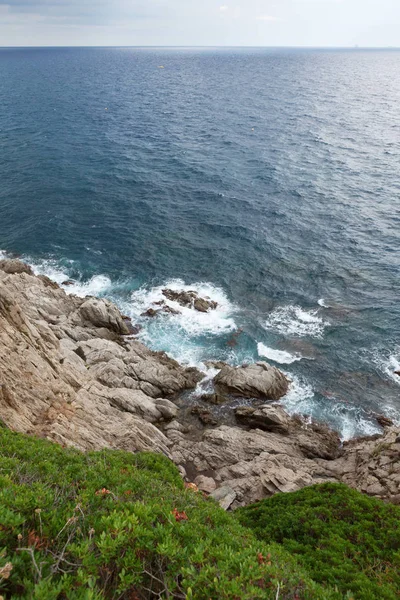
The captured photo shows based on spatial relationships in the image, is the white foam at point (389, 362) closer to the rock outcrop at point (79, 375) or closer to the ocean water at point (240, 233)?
the ocean water at point (240, 233)

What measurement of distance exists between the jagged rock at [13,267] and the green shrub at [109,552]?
47.4 meters

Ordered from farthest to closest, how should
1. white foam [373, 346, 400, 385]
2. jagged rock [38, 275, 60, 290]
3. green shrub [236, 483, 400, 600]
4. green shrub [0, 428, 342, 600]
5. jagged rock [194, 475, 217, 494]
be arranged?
1. jagged rock [38, 275, 60, 290]
2. white foam [373, 346, 400, 385]
3. jagged rock [194, 475, 217, 494]
4. green shrub [236, 483, 400, 600]
5. green shrub [0, 428, 342, 600]

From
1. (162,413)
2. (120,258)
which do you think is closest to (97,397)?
(162,413)

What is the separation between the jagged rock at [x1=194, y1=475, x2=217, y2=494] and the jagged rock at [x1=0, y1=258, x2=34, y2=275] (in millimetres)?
39928

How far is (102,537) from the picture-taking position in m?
10.3

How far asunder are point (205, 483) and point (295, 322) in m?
27.3

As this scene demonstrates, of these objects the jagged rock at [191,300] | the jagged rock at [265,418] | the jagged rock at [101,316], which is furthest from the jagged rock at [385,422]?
the jagged rock at [101,316]

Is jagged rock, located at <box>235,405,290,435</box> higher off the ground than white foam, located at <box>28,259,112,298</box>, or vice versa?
white foam, located at <box>28,259,112,298</box>

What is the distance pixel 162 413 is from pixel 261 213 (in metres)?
51.0

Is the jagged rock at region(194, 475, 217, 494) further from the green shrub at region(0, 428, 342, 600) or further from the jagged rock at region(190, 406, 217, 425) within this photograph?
the green shrub at region(0, 428, 342, 600)

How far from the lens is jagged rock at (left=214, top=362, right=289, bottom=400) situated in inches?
1719

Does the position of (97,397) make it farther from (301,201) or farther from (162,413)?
(301,201)

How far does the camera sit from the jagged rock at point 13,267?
56.9 meters

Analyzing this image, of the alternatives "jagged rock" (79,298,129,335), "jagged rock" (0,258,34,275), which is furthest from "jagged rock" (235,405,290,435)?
"jagged rock" (0,258,34,275)
